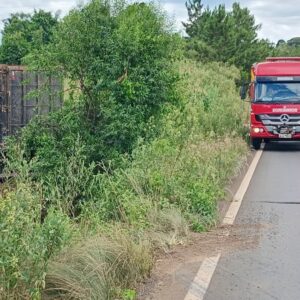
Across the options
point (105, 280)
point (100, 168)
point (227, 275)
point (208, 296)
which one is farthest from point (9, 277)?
point (100, 168)

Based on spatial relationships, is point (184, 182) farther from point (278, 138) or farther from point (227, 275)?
point (278, 138)

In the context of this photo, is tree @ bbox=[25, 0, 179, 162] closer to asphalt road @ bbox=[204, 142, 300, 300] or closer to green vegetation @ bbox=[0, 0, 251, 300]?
green vegetation @ bbox=[0, 0, 251, 300]

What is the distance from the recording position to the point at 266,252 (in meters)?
6.92

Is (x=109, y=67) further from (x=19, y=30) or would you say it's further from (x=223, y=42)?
(x=19, y=30)

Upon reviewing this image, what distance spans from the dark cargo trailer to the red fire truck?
8523 mm

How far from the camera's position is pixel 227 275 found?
6039mm

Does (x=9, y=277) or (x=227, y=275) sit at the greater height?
(x=9, y=277)

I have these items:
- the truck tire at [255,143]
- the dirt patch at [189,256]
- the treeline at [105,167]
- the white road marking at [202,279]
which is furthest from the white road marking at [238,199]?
the truck tire at [255,143]

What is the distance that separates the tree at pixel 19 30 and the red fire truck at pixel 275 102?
915 inches

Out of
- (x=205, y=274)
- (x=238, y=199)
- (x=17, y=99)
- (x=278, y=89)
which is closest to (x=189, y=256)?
(x=205, y=274)

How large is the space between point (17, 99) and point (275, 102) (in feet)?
30.0

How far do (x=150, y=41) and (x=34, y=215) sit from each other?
571 cm

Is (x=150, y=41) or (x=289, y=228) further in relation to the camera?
(x=150, y=41)

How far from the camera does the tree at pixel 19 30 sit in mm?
41466
